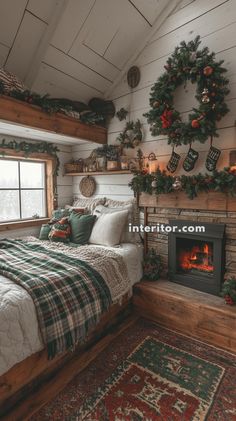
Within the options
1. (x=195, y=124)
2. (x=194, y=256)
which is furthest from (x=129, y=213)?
(x=195, y=124)

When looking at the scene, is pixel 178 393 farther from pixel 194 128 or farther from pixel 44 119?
pixel 44 119

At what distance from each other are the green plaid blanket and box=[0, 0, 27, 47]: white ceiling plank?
196cm

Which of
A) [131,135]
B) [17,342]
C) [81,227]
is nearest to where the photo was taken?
[17,342]

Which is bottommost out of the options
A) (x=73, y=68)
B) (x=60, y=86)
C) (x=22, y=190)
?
(x=22, y=190)

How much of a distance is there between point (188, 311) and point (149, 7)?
9.87ft

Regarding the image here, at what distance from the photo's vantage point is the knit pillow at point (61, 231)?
2631 millimetres

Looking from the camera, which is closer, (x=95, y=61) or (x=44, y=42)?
(x=44, y=42)

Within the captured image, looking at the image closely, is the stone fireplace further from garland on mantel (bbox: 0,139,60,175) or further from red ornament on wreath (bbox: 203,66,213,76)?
garland on mantel (bbox: 0,139,60,175)

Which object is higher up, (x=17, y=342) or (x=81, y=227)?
(x=81, y=227)

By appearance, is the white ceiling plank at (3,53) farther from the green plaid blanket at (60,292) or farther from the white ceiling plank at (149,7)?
the green plaid blanket at (60,292)

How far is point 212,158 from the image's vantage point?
6.97ft

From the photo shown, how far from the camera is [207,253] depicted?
2.35m

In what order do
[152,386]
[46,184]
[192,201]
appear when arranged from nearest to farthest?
[152,386] → [192,201] → [46,184]

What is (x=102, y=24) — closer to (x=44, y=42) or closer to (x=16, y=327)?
(x=44, y=42)
